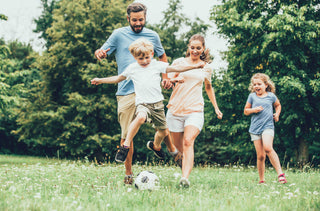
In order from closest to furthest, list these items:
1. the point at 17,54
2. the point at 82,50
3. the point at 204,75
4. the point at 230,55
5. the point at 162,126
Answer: the point at 162,126 < the point at 204,75 < the point at 230,55 < the point at 82,50 < the point at 17,54

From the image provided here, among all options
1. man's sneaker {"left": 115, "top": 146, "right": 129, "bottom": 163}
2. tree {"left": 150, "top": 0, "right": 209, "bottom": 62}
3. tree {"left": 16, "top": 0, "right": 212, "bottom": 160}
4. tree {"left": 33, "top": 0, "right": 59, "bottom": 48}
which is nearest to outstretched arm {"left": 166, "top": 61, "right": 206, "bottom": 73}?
man's sneaker {"left": 115, "top": 146, "right": 129, "bottom": 163}

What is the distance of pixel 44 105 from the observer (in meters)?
23.0

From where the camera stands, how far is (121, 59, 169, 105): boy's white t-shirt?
480cm

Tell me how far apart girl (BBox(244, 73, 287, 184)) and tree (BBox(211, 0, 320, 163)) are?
8.46 m

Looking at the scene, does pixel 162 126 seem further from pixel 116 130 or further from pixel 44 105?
pixel 44 105

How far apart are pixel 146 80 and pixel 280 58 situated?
38.6 ft

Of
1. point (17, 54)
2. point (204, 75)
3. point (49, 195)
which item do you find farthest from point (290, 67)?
point (17, 54)

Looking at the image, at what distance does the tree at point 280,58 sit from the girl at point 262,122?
27.8ft

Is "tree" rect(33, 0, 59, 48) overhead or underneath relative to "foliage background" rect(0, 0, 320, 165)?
overhead

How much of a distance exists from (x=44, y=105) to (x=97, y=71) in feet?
16.8

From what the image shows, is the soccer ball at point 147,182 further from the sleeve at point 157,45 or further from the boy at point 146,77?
the sleeve at point 157,45

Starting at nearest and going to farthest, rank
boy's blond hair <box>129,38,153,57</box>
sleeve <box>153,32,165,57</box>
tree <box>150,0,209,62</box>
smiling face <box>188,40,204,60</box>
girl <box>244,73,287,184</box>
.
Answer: boy's blond hair <box>129,38,153,57</box> < smiling face <box>188,40,204,60</box> < sleeve <box>153,32,165,57</box> < girl <box>244,73,287,184</box> < tree <box>150,0,209,62</box>

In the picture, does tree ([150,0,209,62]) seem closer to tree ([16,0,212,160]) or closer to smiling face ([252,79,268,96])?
tree ([16,0,212,160])

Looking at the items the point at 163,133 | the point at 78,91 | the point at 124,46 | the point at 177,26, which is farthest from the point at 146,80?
the point at 177,26
